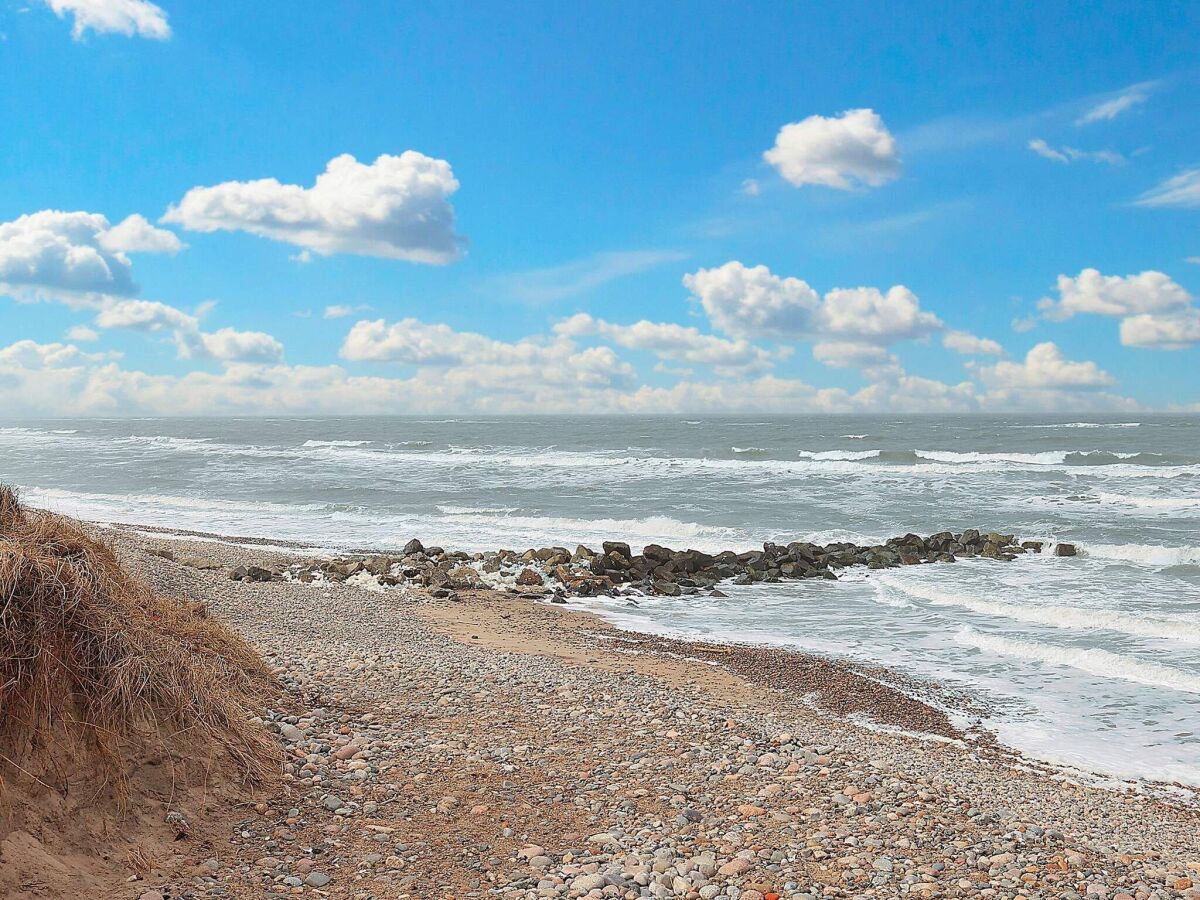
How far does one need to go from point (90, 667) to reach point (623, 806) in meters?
3.18

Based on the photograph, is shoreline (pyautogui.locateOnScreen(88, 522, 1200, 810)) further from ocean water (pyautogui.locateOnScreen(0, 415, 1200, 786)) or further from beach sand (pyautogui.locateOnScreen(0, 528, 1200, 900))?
ocean water (pyautogui.locateOnScreen(0, 415, 1200, 786))

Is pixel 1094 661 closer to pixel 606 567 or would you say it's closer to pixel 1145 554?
pixel 606 567

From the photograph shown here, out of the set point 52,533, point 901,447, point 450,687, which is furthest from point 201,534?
point 901,447

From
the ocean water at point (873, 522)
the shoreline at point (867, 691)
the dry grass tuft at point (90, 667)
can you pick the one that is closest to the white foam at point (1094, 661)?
the ocean water at point (873, 522)

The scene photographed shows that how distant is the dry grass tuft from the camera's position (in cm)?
419

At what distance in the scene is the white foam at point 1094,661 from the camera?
959 centimetres

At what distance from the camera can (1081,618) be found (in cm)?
1252

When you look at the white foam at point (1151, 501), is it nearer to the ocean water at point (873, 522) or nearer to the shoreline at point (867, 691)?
the ocean water at point (873, 522)

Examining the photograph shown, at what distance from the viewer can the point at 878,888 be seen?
440 cm

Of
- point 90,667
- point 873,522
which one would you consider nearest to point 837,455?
point 873,522

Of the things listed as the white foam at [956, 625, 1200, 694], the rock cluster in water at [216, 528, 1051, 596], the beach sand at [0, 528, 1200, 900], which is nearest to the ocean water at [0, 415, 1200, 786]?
the white foam at [956, 625, 1200, 694]

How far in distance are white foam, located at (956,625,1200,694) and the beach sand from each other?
2883 millimetres

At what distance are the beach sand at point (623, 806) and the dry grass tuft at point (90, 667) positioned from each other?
0.42 meters

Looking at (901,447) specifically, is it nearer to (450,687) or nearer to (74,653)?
(450,687)
